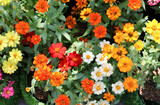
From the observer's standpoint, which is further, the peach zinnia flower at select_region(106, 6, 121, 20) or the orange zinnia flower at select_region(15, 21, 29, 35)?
the peach zinnia flower at select_region(106, 6, 121, 20)

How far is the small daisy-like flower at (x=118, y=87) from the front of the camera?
1.71 m

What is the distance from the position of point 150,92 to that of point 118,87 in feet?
1.80

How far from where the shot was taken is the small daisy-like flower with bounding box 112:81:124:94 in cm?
171

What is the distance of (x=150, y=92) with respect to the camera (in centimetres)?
205

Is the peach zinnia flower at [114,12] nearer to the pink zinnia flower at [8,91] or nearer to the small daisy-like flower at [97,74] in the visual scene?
the small daisy-like flower at [97,74]

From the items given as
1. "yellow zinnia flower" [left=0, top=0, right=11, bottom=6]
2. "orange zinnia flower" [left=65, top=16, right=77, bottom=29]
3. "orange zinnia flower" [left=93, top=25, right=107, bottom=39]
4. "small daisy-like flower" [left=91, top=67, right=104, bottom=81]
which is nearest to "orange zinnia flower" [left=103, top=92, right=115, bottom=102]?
"small daisy-like flower" [left=91, top=67, right=104, bottom=81]

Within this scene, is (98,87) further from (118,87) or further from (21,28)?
(21,28)

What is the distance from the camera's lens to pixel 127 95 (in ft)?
6.64

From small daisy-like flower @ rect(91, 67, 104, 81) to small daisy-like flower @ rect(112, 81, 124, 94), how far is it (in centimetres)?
16

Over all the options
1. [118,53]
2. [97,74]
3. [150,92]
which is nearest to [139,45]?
[118,53]

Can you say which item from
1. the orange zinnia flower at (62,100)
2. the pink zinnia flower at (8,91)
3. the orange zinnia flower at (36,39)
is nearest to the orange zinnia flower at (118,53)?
the orange zinnia flower at (62,100)

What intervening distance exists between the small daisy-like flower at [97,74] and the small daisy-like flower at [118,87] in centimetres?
16

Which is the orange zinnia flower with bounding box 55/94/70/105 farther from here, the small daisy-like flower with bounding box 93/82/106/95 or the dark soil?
the dark soil

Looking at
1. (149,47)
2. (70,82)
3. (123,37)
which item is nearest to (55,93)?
(70,82)
